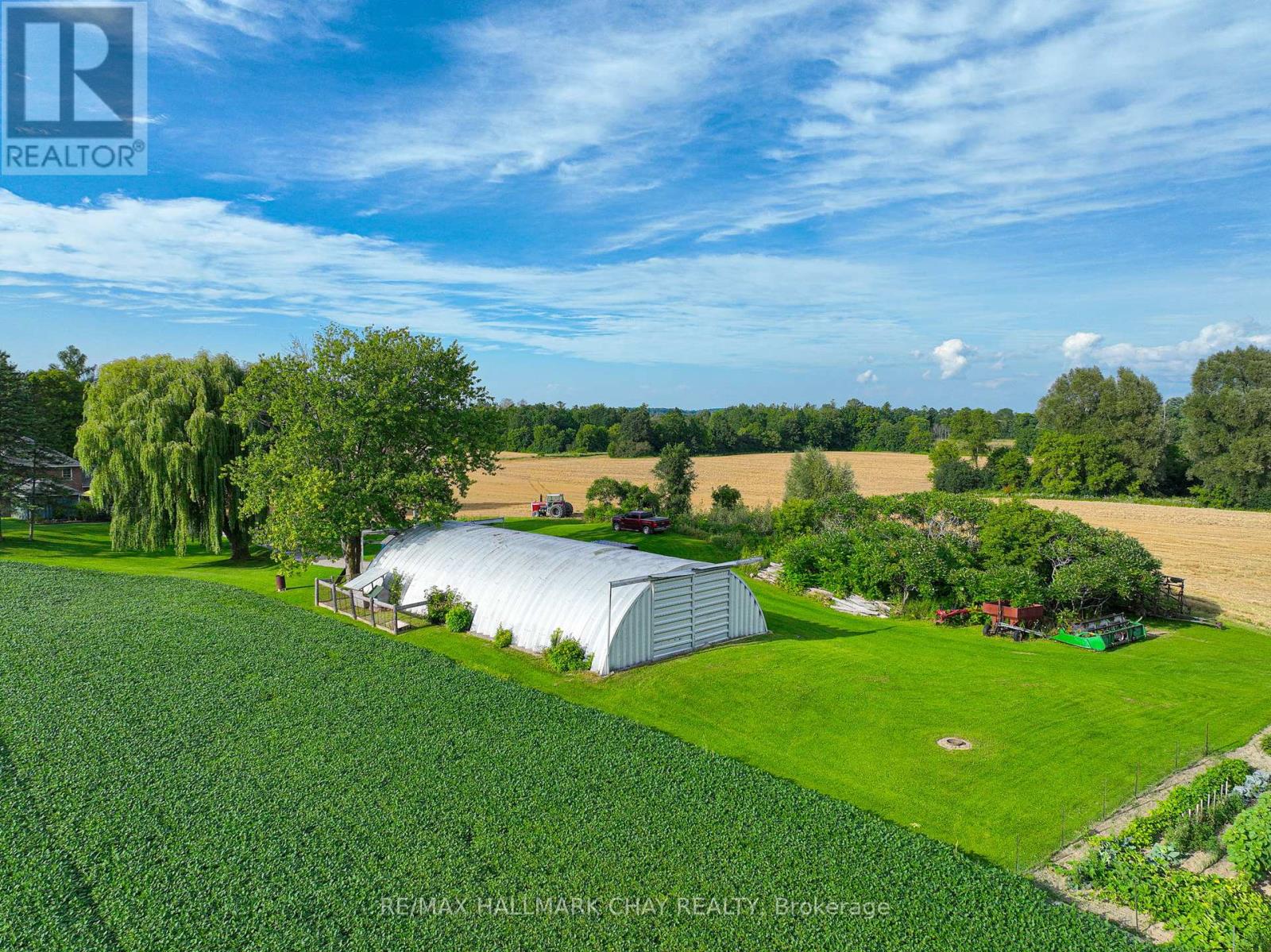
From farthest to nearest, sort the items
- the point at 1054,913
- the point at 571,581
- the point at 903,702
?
the point at 571,581 → the point at 903,702 → the point at 1054,913

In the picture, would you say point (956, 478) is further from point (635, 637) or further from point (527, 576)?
point (635, 637)

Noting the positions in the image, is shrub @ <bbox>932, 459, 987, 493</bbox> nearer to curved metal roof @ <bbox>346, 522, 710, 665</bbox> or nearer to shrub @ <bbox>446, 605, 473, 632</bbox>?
curved metal roof @ <bbox>346, 522, 710, 665</bbox>

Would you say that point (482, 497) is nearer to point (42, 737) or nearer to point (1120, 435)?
point (42, 737)

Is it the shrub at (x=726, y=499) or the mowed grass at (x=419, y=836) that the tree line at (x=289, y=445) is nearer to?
the mowed grass at (x=419, y=836)

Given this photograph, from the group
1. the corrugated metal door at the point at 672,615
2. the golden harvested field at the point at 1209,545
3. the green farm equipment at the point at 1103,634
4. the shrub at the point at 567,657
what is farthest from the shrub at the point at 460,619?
the golden harvested field at the point at 1209,545

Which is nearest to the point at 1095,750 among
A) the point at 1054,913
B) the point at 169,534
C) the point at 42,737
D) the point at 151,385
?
the point at 1054,913

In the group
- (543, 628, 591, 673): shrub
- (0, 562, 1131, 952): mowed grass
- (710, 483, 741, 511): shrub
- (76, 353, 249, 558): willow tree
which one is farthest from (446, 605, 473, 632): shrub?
(710, 483, 741, 511): shrub
